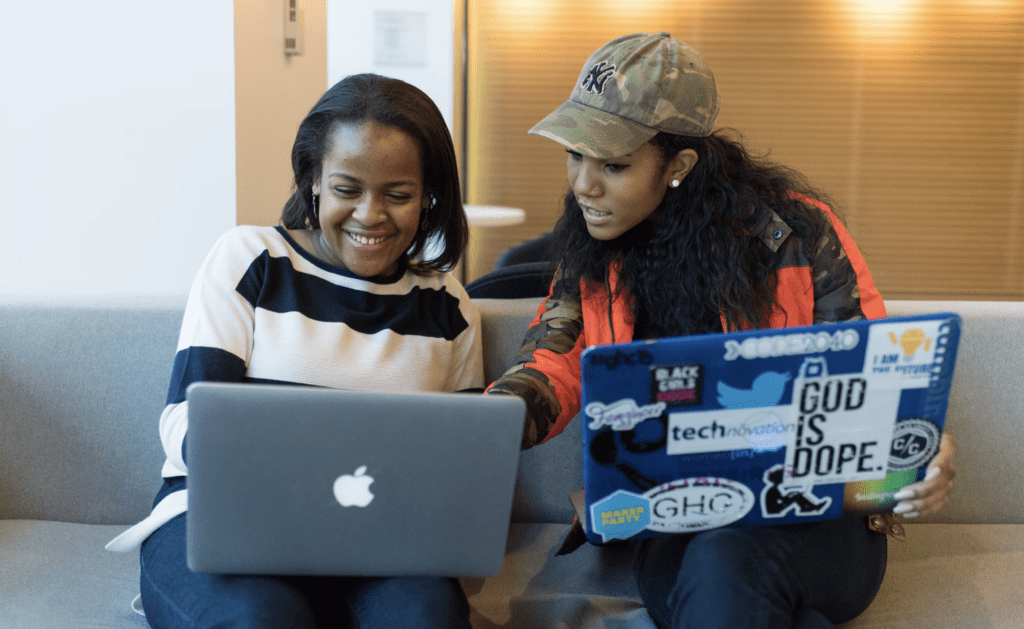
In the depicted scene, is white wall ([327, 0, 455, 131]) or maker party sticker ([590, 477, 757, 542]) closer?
maker party sticker ([590, 477, 757, 542])

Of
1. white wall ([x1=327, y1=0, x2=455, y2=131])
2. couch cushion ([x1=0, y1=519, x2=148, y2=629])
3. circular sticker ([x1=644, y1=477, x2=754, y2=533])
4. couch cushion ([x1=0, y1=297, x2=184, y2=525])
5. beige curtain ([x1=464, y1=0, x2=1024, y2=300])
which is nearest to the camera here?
circular sticker ([x1=644, y1=477, x2=754, y2=533])

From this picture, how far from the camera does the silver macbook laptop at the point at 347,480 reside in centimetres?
86

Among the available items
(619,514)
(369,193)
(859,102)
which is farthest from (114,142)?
(859,102)

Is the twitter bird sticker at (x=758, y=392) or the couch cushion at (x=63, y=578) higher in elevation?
the twitter bird sticker at (x=758, y=392)

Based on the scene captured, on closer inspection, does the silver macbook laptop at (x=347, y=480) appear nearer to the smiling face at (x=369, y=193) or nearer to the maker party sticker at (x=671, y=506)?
the maker party sticker at (x=671, y=506)

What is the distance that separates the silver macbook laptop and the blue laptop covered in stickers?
0.14 meters

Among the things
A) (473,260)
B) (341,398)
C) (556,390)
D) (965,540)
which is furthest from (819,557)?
(473,260)

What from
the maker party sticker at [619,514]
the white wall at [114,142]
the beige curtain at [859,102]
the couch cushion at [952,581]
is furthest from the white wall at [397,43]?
the maker party sticker at [619,514]

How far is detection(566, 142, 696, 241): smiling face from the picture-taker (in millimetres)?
1273

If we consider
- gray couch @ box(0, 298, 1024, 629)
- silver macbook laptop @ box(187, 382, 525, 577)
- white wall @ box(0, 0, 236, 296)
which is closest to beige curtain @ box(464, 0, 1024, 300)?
white wall @ box(0, 0, 236, 296)

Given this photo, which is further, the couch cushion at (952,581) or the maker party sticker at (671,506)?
the couch cushion at (952,581)

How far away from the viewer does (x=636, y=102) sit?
1.24m

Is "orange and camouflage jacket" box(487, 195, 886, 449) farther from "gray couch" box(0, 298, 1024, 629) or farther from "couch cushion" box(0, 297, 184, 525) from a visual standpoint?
"couch cushion" box(0, 297, 184, 525)

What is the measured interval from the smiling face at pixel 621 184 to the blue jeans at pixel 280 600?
574mm
